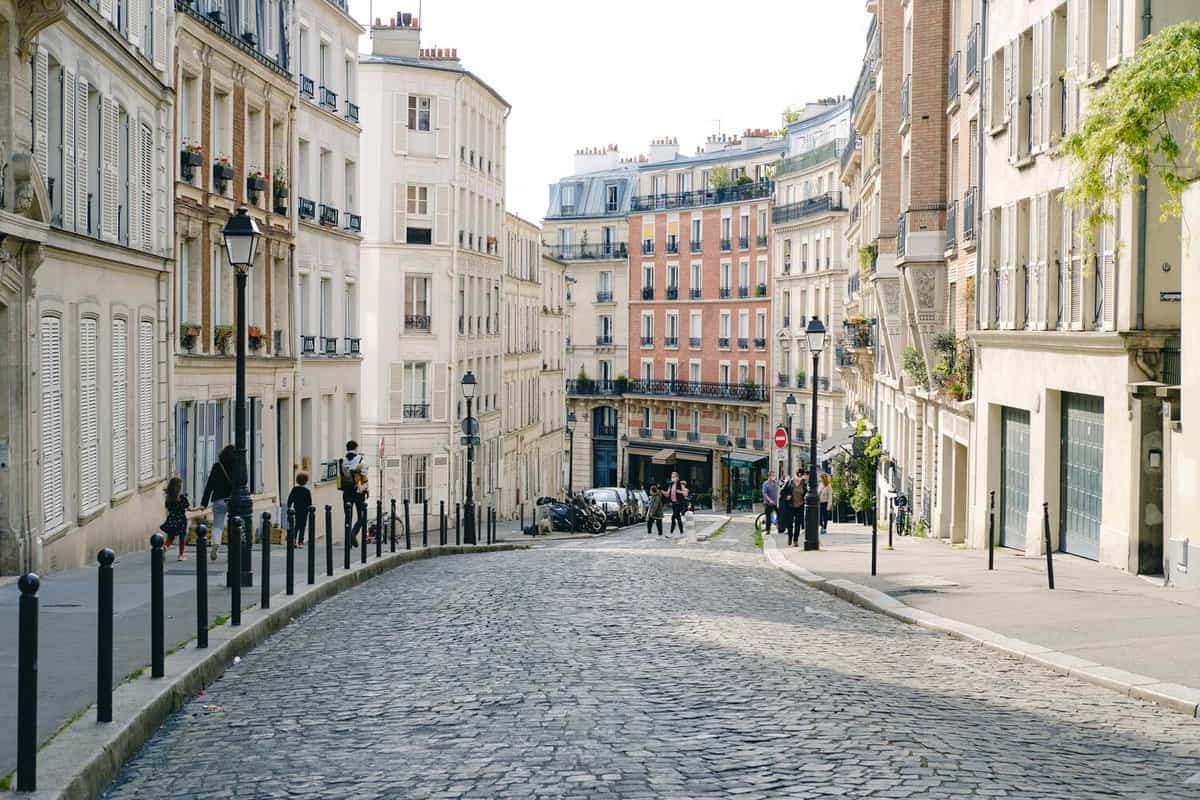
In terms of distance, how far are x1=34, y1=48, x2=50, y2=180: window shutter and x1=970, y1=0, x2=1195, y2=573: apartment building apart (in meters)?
11.6

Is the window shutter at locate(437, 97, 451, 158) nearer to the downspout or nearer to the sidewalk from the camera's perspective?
the sidewalk

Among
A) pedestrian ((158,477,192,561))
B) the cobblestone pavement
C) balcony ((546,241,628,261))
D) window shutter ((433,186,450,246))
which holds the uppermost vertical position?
balcony ((546,241,628,261))

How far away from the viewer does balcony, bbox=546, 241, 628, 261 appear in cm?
9444

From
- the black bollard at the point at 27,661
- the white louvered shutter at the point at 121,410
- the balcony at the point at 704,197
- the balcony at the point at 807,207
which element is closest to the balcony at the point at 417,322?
the balcony at the point at 807,207

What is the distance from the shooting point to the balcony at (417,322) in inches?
2083

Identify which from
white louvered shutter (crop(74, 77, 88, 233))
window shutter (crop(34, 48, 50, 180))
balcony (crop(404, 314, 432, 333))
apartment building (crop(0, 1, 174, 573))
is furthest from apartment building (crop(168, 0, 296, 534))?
balcony (crop(404, 314, 432, 333))

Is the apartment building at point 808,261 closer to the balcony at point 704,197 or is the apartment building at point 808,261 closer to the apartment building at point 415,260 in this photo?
the balcony at point 704,197

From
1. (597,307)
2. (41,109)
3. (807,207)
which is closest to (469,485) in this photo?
(41,109)

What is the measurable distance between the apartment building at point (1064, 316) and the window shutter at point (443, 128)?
96.5 ft

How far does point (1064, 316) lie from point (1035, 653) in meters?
10.8

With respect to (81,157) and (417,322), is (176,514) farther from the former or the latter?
(417,322)

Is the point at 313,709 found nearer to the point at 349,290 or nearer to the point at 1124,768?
the point at 1124,768

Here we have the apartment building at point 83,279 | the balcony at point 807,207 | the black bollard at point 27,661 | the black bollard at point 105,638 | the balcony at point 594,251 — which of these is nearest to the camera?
the black bollard at point 27,661

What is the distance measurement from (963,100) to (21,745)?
1083 inches
